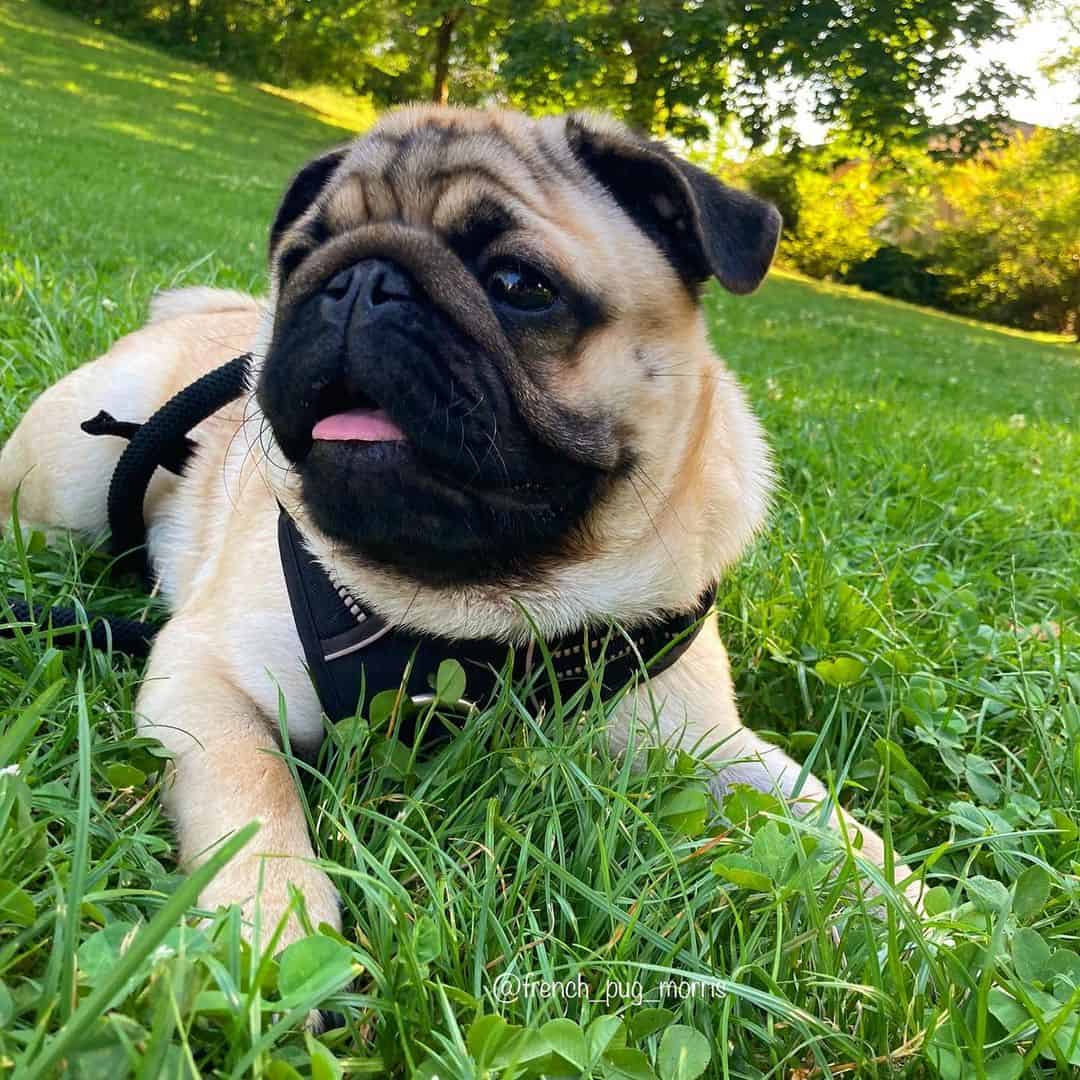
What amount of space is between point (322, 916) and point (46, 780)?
71 centimetres

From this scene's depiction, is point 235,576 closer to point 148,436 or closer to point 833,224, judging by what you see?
point 148,436

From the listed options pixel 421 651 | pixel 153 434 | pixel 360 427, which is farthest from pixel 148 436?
pixel 421 651

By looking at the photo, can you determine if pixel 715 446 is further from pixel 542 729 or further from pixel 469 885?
pixel 469 885

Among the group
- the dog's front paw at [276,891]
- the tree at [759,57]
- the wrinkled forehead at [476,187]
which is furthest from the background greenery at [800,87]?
the dog's front paw at [276,891]

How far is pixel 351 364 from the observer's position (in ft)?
6.63

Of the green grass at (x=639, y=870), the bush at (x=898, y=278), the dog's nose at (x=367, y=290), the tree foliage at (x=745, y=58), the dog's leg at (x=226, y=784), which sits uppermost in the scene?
the tree foliage at (x=745, y=58)

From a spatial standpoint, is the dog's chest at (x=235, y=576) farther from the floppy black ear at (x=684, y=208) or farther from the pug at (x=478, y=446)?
the floppy black ear at (x=684, y=208)

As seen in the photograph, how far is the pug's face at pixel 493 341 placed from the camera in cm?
203

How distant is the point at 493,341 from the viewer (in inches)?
81.5

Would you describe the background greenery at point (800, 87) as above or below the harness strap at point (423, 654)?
above

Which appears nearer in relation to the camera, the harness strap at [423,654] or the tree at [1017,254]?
the harness strap at [423,654]

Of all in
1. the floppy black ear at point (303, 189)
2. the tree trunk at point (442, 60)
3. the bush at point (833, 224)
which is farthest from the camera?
the bush at point (833, 224)

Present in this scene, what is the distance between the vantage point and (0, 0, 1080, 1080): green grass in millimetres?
1267

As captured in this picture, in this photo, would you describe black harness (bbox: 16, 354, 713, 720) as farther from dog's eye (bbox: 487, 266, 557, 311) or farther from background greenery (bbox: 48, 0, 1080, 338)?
background greenery (bbox: 48, 0, 1080, 338)
